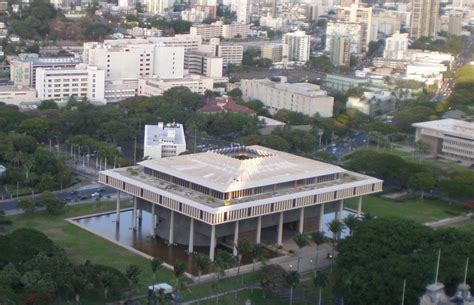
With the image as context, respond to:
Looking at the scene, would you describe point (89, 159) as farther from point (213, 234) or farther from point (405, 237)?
point (405, 237)

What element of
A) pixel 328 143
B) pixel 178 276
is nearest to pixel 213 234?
pixel 178 276

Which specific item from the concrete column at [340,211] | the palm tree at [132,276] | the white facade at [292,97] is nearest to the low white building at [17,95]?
the white facade at [292,97]

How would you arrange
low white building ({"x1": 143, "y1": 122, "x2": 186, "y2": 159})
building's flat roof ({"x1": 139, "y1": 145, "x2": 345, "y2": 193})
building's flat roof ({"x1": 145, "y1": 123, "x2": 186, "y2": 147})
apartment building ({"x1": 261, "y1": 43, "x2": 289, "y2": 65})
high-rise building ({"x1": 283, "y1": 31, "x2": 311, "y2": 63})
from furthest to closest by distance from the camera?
high-rise building ({"x1": 283, "y1": 31, "x2": 311, "y2": 63}), apartment building ({"x1": 261, "y1": 43, "x2": 289, "y2": 65}), building's flat roof ({"x1": 145, "y1": 123, "x2": 186, "y2": 147}), low white building ({"x1": 143, "y1": 122, "x2": 186, "y2": 159}), building's flat roof ({"x1": 139, "y1": 145, "x2": 345, "y2": 193})

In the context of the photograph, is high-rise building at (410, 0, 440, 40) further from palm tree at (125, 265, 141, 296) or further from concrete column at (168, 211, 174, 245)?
palm tree at (125, 265, 141, 296)

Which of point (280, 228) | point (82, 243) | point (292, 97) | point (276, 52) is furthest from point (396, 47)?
point (82, 243)

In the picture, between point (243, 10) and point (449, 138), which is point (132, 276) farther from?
point (243, 10)

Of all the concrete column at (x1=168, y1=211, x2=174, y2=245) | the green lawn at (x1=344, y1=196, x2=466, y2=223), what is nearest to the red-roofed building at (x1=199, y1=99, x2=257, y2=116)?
the green lawn at (x1=344, y1=196, x2=466, y2=223)
